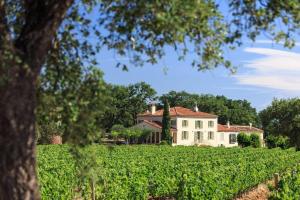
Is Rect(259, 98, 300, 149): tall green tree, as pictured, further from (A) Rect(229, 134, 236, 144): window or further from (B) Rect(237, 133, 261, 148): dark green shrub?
(B) Rect(237, 133, 261, 148): dark green shrub

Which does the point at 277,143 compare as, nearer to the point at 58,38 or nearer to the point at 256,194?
the point at 256,194

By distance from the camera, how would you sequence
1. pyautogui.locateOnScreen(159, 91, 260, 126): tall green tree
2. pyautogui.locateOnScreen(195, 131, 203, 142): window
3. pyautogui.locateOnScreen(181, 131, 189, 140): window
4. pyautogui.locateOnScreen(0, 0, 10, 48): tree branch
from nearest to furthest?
1. pyautogui.locateOnScreen(0, 0, 10, 48): tree branch
2. pyautogui.locateOnScreen(181, 131, 189, 140): window
3. pyautogui.locateOnScreen(195, 131, 203, 142): window
4. pyautogui.locateOnScreen(159, 91, 260, 126): tall green tree

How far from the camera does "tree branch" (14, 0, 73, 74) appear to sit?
554 centimetres

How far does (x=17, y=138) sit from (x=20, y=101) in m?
0.35

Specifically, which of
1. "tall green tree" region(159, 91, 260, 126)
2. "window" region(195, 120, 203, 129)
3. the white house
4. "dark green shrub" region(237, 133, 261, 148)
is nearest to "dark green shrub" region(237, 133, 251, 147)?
"dark green shrub" region(237, 133, 261, 148)

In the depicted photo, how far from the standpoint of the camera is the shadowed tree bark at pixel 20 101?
529cm

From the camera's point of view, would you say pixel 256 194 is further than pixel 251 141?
No

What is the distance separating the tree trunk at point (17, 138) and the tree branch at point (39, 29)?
0.69ft

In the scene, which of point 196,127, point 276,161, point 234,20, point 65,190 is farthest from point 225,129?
point 234,20

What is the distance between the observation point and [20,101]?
5344 mm

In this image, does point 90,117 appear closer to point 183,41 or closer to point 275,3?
point 183,41

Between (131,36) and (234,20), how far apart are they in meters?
1.21

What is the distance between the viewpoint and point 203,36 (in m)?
6.43

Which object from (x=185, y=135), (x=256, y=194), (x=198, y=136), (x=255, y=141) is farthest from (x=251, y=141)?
(x=256, y=194)
